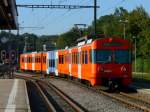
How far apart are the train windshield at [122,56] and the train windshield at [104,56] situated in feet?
1.06

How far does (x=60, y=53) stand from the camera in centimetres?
4691

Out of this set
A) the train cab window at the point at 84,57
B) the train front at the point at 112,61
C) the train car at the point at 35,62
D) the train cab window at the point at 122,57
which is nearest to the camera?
the train front at the point at 112,61

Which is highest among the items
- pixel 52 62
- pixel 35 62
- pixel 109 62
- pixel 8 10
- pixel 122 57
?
pixel 8 10

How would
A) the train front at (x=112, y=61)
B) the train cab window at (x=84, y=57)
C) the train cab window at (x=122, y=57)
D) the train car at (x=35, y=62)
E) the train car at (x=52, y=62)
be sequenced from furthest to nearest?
the train car at (x=35, y=62)
the train car at (x=52, y=62)
the train cab window at (x=84, y=57)
the train cab window at (x=122, y=57)
the train front at (x=112, y=61)

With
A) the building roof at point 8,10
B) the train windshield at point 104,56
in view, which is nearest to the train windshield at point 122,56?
the train windshield at point 104,56

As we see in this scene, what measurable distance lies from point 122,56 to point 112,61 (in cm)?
64

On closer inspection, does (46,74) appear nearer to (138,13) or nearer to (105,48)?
(105,48)

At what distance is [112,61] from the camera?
28781mm

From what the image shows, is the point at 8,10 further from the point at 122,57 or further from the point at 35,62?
the point at 35,62

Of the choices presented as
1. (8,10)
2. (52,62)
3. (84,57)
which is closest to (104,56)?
(84,57)

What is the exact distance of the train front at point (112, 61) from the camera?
94.0 feet

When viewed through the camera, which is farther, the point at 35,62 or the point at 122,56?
the point at 35,62

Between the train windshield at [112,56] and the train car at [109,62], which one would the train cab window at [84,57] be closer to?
the train car at [109,62]

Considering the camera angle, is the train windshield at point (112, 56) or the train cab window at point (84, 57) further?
the train cab window at point (84, 57)
